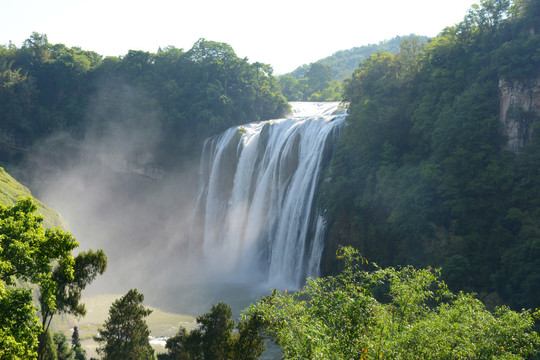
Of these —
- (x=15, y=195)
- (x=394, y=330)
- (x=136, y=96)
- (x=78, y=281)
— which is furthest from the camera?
(x=136, y=96)

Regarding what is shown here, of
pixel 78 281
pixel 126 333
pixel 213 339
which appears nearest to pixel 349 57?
pixel 213 339

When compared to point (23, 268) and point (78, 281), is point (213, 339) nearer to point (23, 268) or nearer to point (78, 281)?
point (78, 281)

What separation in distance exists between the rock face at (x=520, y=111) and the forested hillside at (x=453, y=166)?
0.07 metres

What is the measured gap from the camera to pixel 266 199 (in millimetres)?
39375

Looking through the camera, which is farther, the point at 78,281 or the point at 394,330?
the point at 78,281

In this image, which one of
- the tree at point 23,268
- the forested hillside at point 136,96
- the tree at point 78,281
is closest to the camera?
the tree at point 23,268

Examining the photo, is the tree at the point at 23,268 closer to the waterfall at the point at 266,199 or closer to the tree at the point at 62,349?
the tree at the point at 62,349

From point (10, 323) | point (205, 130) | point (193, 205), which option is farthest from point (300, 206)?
point (10, 323)

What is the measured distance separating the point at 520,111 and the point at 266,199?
20414mm

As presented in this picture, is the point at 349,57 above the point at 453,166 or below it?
above

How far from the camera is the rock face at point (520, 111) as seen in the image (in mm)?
24531

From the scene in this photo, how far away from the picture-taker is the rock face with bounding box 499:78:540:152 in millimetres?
24531

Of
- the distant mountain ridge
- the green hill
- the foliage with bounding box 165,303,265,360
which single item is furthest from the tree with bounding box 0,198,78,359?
the distant mountain ridge

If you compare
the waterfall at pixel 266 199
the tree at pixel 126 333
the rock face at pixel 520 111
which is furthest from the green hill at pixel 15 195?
the rock face at pixel 520 111
